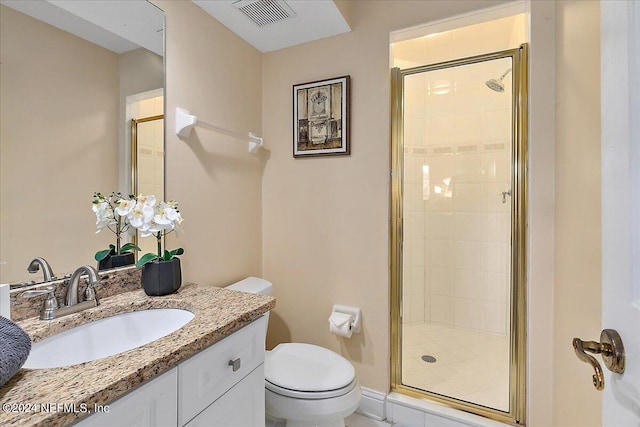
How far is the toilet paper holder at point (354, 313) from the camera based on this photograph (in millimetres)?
1613

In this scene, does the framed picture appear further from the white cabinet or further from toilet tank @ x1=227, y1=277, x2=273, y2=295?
the white cabinet

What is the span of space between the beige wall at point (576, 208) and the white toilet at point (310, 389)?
80 cm

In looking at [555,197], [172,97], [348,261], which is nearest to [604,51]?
[555,197]

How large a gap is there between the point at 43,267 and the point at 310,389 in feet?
3.45

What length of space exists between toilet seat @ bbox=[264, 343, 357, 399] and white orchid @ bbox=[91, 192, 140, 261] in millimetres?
821

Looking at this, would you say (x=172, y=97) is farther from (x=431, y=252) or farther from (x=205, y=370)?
(x=431, y=252)

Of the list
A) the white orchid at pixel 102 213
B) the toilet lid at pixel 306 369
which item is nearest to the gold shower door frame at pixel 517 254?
the toilet lid at pixel 306 369

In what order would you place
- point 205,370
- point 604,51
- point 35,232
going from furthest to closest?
point 35,232
point 205,370
point 604,51

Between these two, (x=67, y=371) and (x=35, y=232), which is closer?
(x=67, y=371)

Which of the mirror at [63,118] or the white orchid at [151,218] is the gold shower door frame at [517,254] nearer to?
the white orchid at [151,218]

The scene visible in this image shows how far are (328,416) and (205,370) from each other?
2.11ft

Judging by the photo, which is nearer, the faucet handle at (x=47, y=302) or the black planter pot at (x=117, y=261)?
the faucet handle at (x=47, y=302)

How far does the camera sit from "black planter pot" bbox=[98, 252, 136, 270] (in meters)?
1.09

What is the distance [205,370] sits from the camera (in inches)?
30.2
